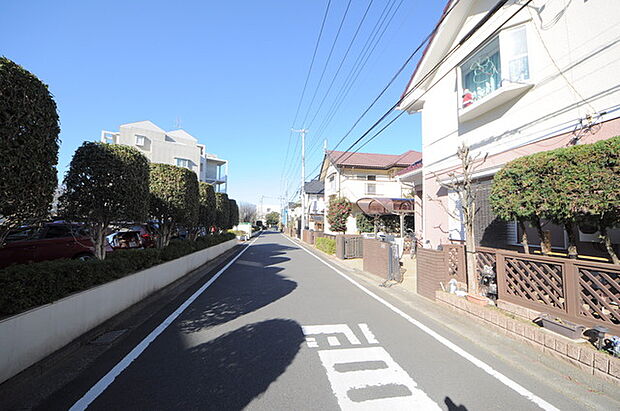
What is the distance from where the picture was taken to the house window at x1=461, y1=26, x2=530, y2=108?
6887mm

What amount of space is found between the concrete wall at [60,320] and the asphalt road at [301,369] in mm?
676

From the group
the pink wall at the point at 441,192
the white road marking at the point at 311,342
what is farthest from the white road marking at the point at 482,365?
the pink wall at the point at 441,192

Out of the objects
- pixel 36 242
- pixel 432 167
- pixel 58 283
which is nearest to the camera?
pixel 58 283

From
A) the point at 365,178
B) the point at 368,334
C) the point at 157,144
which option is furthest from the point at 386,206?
the point at 157,144

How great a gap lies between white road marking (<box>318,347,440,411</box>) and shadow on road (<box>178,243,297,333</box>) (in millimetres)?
2326

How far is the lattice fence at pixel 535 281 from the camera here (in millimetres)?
3988

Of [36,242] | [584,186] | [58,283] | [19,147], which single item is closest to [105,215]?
[58,283]

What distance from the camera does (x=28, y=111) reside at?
10.2 feet

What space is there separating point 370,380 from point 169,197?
773 cm

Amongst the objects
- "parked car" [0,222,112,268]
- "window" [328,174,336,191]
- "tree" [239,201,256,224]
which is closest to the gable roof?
"parked car" [0,222,112,268]

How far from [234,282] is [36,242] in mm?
5241

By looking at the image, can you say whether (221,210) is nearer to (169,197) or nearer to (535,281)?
(169,197)

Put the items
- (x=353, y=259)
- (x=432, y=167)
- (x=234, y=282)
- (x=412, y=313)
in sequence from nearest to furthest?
(x=412, y=313) < (x=234, y=282) < (x=432, y=167) < (x=353, y=259)

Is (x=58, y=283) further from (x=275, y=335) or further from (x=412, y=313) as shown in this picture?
(x=412, y=313)
